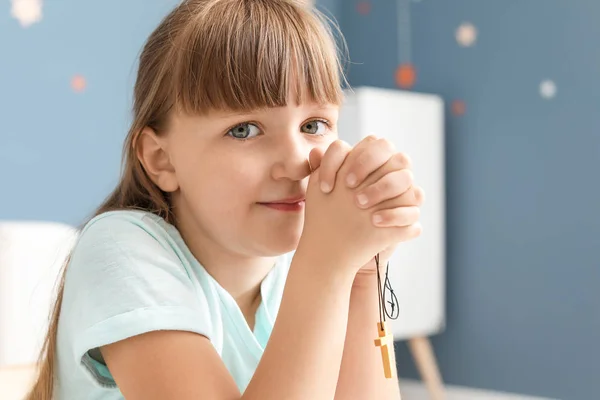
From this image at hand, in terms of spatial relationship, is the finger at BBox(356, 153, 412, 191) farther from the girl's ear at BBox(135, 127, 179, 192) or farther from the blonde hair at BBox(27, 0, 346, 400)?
the girl's ear at BBox(135, 127, 179, 192)

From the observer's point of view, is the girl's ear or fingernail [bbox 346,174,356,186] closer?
fingernail [bbox 346,174,356,186]

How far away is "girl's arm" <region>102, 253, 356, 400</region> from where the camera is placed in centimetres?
65

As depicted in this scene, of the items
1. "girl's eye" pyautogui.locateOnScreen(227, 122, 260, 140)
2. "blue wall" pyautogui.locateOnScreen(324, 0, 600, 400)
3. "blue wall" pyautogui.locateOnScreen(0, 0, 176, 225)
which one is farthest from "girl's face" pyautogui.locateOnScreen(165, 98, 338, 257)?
"blue wall" pyautogui.locateOnScreen(324, 0, 600, 400)

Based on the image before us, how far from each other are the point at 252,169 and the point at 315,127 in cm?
10

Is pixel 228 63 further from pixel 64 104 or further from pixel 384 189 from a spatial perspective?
pixel 64 104

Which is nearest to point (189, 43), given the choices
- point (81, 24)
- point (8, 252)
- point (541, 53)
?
point (8, 252)

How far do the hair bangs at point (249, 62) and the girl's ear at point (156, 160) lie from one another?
0.24 feet

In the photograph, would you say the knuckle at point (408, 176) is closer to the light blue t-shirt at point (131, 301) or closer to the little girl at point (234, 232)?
the little girl at point (234, 232)

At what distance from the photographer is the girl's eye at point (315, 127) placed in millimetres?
806

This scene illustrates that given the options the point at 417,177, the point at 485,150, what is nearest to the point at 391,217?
the point at 417,177

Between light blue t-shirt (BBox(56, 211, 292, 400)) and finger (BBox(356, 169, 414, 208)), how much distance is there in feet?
0.62

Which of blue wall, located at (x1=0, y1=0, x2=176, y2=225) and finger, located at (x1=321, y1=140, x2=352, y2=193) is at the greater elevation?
blue wall, located at (x1=0, y1=0, x2=176, y2=225)

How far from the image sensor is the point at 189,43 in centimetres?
80

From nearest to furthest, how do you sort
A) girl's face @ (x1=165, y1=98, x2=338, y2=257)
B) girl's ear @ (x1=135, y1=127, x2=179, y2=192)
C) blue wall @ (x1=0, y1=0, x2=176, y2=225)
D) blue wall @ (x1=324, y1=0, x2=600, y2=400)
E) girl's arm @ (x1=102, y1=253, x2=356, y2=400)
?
girl's arm @ (x1=102, y1=253, x2=356, y2=400)
girl's face @ (x1=165, y1=98, x2=338, y2=257)
girl's ear @ (x1=135, y1=127, x2=179, y2=192)
blue wall @ (x1=0, y1=0, x2=176, y2=225)
blue wall @ (x1=324, y1=0, x2=600, y2=400)
